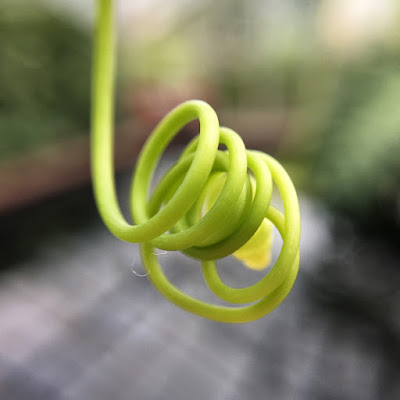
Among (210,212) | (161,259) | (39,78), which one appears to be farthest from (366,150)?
(39,78)

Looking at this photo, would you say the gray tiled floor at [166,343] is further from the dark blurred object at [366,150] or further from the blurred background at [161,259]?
the dark blurred object at [366,150]

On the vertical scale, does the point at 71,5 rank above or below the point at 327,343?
above

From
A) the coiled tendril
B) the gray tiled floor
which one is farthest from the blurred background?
the coiled tendril

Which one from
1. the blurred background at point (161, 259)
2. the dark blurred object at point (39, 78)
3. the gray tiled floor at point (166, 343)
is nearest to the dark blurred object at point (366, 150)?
Result: the blurred background at point (161, 259)

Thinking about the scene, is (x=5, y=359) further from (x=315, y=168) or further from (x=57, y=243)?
(x=315, y=168)

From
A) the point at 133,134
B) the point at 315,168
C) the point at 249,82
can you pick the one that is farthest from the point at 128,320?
the point at 249,82

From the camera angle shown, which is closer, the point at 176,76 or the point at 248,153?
the point at 248,153

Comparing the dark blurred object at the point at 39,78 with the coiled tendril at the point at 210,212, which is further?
the dark blurred object at the point at 39,78
